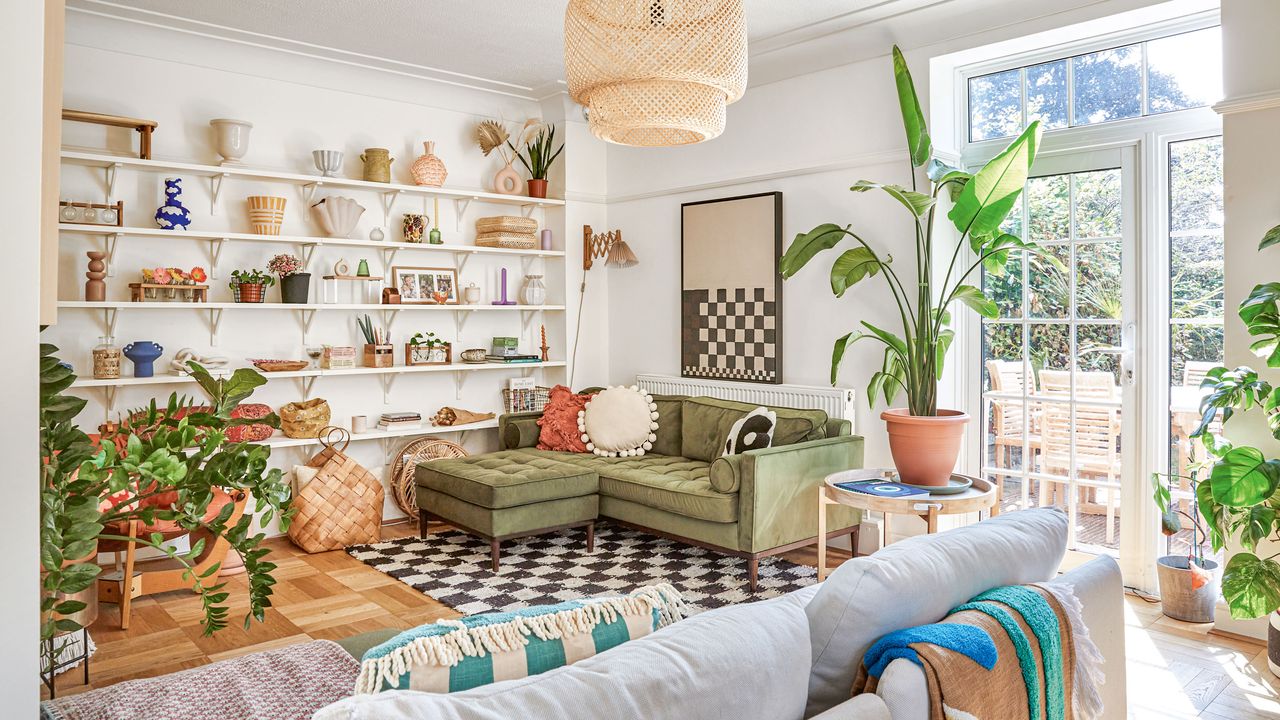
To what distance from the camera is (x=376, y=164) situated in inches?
203

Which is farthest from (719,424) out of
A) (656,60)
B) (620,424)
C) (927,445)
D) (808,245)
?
(656,60)

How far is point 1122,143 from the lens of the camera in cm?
388

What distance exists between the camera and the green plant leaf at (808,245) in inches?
165

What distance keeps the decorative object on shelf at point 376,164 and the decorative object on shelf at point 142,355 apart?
5.02 ft

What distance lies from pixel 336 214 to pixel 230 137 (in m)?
0.67

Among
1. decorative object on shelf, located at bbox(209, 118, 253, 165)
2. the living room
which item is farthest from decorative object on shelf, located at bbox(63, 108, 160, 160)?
decorative object on shelf, located at bbox(209, 118, 253, 165)

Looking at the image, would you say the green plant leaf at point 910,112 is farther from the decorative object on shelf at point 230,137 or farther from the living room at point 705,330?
the decorative object on shelf at point 230,137

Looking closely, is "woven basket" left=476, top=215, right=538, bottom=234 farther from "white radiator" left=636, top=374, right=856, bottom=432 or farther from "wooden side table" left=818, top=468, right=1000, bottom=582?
"wooden side table" left=818, top=468, right=1000, bottom=582

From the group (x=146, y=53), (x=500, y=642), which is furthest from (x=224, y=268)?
(x=500, y=642)

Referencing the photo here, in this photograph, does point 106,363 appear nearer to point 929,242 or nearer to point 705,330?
point 705,330

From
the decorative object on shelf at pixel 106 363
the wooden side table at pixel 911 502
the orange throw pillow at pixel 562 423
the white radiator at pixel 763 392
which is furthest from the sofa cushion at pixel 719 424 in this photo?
the decorative object on shelf at pixel 106 363

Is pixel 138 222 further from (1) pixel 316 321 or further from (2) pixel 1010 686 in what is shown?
(2) pixel 1010 686

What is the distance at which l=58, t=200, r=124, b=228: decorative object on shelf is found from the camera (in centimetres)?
420

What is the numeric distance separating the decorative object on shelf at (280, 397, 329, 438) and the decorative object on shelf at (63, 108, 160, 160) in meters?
1.50
